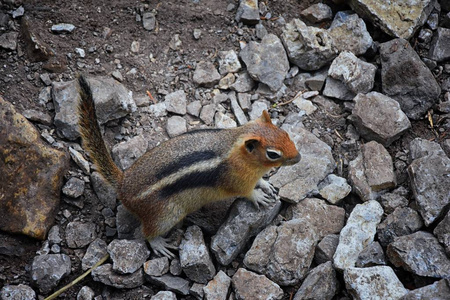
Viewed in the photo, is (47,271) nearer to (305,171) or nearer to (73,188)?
(73,188)

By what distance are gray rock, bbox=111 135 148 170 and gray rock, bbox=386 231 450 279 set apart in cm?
282

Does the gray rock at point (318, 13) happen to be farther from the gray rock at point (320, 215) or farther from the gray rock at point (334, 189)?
the gray rock at point (320, 215)

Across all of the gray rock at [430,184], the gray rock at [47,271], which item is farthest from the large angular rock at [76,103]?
the gray rock at [430,184]

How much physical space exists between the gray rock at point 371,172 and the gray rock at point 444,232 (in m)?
0.78

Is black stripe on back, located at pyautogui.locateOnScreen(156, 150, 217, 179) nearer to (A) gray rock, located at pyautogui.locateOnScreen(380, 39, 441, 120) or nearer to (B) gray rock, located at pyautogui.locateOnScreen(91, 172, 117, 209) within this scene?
(B) gray rock, located at pyautogui.locateOnScreen(91, 172, 117, 209)

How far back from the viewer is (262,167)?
4.64m

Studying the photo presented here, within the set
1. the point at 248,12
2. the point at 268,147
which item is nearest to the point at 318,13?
the point at 248,12

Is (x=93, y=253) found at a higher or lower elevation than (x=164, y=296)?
lower

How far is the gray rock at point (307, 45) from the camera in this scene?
5.83 metres

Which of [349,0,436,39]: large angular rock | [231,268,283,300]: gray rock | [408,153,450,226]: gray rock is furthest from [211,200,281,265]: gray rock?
[349,0,436,39]: large angular rock

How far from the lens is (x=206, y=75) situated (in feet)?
19.6

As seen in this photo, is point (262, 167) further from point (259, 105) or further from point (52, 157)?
point (52, 157)

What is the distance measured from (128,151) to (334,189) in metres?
2.30

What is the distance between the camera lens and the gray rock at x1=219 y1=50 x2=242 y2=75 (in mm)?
6023
